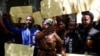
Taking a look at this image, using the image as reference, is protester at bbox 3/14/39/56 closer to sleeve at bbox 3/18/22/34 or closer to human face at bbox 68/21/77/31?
sleeve at bbox 3/18/22/34

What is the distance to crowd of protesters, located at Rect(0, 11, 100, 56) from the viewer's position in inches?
275

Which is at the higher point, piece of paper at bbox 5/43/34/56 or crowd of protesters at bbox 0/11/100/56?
crowd of protesters at bbox 0/11/100/56

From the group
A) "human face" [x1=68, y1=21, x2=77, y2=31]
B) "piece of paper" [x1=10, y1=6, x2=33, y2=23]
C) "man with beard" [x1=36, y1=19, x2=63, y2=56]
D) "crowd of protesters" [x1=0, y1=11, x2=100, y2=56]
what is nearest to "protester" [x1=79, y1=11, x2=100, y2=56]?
"crowd of protesters" [x1=0, y1=11, x2=100, y2=56]

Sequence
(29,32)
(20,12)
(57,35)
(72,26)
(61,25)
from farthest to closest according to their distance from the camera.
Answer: (20,12), (29,32), (61,25), (57,35), (72,26)

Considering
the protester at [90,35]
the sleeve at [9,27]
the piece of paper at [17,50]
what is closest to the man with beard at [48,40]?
the piece of paper at [17,50]

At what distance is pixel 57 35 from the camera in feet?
24.7

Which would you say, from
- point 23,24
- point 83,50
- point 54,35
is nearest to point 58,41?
point 54,35

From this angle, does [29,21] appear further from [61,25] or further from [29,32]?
[61,25]

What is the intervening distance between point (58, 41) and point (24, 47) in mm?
1080

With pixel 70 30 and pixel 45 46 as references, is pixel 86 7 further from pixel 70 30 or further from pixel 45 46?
pixel 45 46

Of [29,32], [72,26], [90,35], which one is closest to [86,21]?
[90,35]

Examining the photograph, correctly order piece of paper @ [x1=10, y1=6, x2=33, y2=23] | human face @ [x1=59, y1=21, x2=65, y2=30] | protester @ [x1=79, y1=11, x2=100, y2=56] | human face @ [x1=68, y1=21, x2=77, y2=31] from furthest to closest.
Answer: piece of paper @ [x1=10, y1=6, x2=33, y2=23] → human face @ [x1=59, y1=21, x2=65, y2=30] → human face @ [x1=68, y1=21, x2=77, y2=31] → protester @ [x1=79, y1=11, x2=100, y2=56]

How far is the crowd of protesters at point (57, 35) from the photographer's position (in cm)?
697

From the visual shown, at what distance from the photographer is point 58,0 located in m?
8.24
